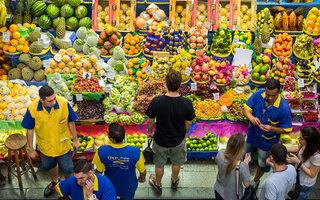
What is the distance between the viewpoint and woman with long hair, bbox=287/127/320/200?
12.3 feet

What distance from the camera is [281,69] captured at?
5969 mm

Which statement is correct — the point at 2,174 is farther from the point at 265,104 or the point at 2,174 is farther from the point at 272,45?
the point at 272,45

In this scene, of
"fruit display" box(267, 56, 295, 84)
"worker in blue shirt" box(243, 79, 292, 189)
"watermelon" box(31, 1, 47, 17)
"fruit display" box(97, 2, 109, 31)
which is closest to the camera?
"worker in blue shirt" box(243, 79, 292, 189)

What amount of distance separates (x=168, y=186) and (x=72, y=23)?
144 inches

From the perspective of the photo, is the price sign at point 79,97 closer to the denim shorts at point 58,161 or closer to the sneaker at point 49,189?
the denim shorts at point 58,161

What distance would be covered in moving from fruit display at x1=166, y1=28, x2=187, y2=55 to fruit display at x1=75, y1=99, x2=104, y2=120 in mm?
1677

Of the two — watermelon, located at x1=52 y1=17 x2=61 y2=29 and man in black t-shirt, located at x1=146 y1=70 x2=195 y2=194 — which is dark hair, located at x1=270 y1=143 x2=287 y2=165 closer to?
man in black t-shirt, located at x1=146 y1=70 x2=195 y2=194

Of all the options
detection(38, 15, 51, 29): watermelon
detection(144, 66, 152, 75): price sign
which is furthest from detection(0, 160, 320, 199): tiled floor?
detection(38, 15, 51, 29): watermelon

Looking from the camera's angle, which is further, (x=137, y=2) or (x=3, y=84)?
(x=137, y=2)

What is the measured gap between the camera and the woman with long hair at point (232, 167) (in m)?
3.38

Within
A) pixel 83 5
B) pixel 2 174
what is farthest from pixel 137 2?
pixel 2 174

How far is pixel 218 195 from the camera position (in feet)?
12.7

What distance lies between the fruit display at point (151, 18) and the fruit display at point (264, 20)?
186cm

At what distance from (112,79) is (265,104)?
8.77 feet
